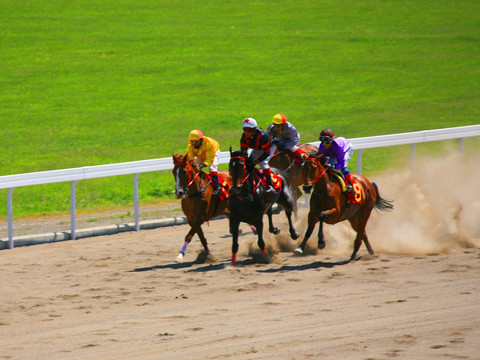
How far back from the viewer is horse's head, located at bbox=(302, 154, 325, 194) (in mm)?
10695

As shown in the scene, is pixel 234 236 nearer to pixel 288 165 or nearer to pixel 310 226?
pixel 310 226

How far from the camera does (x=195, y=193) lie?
1108 centimetres

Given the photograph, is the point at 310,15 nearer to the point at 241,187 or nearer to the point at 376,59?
the point at 376,59

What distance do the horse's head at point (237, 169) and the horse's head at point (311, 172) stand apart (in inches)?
31.7

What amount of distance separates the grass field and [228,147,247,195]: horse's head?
5108 mm

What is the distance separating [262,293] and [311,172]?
1.97 meters

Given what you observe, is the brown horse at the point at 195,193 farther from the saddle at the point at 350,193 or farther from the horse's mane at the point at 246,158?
the saddle at the point at 350,193

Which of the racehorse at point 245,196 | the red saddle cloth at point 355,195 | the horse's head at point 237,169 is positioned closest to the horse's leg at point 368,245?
the red saddle cloth at point 355,195

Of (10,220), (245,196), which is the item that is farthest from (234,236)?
(10,220)

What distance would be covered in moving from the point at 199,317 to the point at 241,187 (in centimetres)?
262

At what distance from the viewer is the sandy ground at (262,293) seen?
7547 millimetres

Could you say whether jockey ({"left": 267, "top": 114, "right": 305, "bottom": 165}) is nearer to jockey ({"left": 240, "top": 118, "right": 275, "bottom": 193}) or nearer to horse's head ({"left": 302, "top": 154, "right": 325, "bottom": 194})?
jockey ({"left": 240, "top": 118, "right": 275, "bottom": 193})

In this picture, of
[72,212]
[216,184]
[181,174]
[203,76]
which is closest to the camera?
[181,174]

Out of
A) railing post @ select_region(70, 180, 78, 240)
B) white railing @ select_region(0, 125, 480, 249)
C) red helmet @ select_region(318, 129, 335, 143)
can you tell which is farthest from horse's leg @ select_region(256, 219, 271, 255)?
railing post @ select_region(70, 180, 78, 240)
